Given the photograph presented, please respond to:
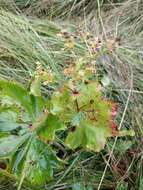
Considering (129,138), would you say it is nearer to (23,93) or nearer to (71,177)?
(71,177)

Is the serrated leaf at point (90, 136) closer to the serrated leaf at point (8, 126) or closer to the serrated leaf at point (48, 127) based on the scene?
the serrated leaf at point (48, 127)

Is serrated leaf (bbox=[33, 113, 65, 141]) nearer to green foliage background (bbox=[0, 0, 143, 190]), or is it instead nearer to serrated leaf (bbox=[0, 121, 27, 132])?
serrated leaf (bbox=[0, 121, 27, 132])

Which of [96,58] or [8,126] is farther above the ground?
[96,58]

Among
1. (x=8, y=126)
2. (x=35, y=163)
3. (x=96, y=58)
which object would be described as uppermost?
(x=96, y=58)

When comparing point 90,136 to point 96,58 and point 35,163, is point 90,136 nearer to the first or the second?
point 35,163

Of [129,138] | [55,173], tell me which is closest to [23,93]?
[55,173]

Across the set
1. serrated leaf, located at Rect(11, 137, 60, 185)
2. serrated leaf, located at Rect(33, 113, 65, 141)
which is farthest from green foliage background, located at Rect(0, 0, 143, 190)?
serrated leaf, located at Rect(33, 113, 65, 141)

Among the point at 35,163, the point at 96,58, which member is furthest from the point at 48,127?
the point at 96,58

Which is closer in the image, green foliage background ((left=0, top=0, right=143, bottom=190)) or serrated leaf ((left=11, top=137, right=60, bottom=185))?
serrated leaf ((left=11, top=137, right=60, bottom=185))

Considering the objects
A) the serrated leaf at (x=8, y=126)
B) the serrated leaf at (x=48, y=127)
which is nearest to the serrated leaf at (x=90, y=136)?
the serrated leaf at (x=48, y=127)
